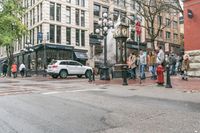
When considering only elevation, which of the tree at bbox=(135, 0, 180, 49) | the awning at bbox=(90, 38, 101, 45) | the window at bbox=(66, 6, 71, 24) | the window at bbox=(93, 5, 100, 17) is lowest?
the awning at bbox=(90, 38, 101, 45)

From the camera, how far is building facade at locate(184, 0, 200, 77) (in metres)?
19.2

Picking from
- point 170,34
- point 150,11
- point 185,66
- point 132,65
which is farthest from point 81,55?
point 185,66

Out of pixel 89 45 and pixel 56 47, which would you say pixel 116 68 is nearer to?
pixel 56 47

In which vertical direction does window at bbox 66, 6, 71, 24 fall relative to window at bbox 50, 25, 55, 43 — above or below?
above

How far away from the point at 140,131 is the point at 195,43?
15033 millimetres

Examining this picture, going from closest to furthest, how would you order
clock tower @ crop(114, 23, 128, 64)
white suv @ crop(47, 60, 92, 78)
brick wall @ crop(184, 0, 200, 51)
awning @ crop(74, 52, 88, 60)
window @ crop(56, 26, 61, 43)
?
brick wall @ crop(184, 0, 200, 51), clock tower @ crop(114, 23, 128, 64), white suv @ crop(47, 60, 92, 78), window @ crop(56, 26, 61, 43), awning @ crop(74, 52, 88, 60)

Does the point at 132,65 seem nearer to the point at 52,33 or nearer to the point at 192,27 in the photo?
the point at 192,27

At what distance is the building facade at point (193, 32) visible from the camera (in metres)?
19.2

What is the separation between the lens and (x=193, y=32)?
1962cm

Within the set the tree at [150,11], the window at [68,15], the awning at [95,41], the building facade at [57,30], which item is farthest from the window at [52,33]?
the tree at [150,11]

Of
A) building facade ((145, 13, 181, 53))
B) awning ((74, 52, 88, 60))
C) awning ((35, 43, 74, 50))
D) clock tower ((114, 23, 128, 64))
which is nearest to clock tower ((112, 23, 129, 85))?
clock tower ((114, 23, 128, 64))

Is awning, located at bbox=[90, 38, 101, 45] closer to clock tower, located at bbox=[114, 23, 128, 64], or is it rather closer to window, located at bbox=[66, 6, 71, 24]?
window, located at bbox=[66, 6, 71, 24]

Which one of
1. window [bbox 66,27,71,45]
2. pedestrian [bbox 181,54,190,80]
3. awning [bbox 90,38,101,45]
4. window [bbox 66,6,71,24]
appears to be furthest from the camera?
awning [bbox 90,38,101,45]

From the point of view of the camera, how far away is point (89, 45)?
44656 mm
